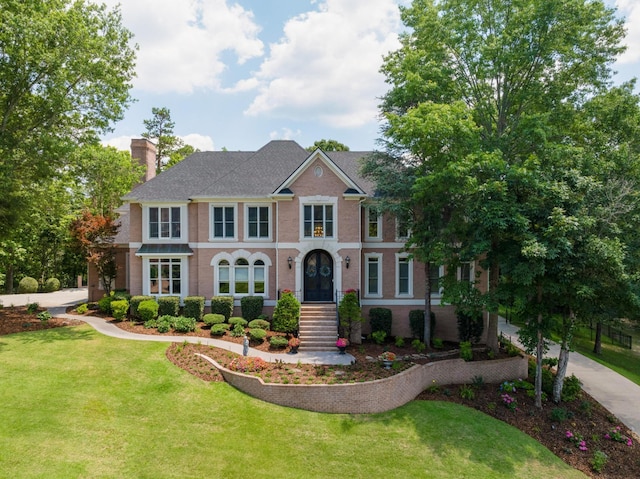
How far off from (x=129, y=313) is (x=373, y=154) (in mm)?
16018

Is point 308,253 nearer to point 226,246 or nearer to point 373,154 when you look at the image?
point 226,246

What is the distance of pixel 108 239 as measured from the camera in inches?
950

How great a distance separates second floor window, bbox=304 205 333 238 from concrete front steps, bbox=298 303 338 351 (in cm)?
386

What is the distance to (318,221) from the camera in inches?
795

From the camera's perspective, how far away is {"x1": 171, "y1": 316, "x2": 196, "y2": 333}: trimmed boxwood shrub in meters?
18.4

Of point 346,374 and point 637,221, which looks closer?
point 637,221

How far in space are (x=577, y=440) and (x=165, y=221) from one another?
21.6 meters

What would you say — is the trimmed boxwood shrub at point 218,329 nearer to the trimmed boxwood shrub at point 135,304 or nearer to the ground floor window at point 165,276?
the ground floor window at point 165,276

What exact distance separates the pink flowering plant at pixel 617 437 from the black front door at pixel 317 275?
512 inches

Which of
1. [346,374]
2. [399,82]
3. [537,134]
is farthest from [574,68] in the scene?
[346,374]

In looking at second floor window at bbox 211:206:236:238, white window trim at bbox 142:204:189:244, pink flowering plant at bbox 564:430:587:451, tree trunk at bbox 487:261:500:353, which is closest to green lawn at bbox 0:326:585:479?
pink flowering plant at bbox 564:430:587:451

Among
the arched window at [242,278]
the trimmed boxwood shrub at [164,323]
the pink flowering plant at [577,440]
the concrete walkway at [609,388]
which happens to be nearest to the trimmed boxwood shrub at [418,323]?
the concrete walkway at [609,388]

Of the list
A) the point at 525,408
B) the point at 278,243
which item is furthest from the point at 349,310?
the point at 525,408

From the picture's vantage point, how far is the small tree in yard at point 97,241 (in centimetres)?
2269
